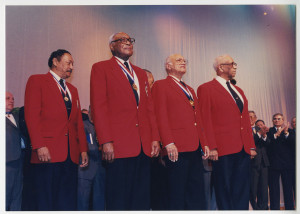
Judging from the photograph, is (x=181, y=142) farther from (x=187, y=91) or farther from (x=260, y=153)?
(x=260, y=153)

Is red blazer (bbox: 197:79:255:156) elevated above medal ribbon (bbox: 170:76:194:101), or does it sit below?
below

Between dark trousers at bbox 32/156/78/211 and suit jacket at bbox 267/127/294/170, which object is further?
suit jacket at bbox 267/127/294/170

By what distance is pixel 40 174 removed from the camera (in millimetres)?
3088

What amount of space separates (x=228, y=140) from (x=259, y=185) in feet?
6.80

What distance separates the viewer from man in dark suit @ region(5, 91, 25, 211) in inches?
143

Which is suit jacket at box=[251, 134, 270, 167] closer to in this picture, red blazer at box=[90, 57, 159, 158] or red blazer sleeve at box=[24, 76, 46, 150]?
red blazer at box=[90, 57, 159, 158]

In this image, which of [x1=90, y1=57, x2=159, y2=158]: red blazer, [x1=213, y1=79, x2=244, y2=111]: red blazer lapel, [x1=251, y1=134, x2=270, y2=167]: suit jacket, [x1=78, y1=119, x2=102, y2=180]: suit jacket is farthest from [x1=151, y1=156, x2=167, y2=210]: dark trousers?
[x1=251, y1=134, x2=270, y2=167]: suit jacket

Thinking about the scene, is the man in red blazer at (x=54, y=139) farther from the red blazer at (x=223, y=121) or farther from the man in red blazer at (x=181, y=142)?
the red blazer at (x=223, y=121)

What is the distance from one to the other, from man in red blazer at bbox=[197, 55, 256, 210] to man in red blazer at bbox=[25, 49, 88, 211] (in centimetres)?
130

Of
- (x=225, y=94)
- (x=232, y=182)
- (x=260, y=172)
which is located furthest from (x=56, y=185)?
(x=260, y=172)

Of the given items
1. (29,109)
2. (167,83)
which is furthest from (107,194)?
(167,83)

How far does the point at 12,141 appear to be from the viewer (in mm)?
3652

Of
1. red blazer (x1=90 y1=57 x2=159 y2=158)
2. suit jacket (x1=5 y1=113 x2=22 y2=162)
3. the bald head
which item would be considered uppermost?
the bald head

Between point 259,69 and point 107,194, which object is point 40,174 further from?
point 259,69
